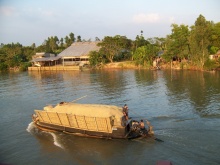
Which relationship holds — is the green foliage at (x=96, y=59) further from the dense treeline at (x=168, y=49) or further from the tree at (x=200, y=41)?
the tree at (x=200, y=41)

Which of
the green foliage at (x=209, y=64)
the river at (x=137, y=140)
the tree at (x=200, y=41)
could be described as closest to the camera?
the river at (x=137, y=140)

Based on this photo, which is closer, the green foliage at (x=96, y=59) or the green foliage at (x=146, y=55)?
the green foliage at (x=146, y=55)

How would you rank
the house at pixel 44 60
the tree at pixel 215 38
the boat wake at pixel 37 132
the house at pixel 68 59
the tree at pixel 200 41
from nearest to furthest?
the boat wake at pixel 37 132
the tree at pixel 200 41
the tree at pixel 215 38
the house at pixel 68 59
the house at pixel 44 60

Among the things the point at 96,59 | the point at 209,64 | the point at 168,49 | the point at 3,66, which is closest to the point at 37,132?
the point at 209,64

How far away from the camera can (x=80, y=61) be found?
88125 mm

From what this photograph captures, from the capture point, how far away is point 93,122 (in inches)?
838

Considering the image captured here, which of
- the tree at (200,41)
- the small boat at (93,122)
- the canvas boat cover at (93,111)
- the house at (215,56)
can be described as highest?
the tree at (200,41)

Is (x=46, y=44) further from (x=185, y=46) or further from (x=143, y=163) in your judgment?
(x=143, y=163)

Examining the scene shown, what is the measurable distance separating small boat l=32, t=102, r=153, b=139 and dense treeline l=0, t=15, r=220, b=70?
4500 cm

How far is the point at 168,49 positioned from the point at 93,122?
5206 cm

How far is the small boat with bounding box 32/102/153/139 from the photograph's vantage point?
20.9 metres

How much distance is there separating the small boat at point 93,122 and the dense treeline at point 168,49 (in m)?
45.0

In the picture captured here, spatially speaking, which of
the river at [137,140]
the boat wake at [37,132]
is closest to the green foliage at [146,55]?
the river at [137,140]

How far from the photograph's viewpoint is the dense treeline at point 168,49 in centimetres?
6125
